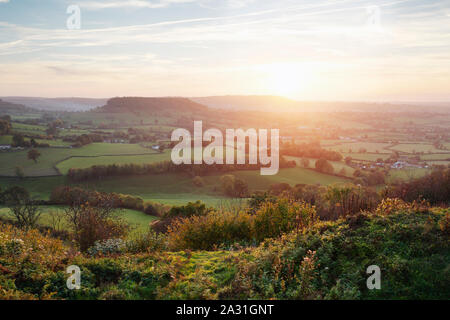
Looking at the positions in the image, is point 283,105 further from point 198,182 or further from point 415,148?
point 198,182

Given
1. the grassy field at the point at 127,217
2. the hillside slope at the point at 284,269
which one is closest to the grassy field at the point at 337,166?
the grassy field at the point at 127,217

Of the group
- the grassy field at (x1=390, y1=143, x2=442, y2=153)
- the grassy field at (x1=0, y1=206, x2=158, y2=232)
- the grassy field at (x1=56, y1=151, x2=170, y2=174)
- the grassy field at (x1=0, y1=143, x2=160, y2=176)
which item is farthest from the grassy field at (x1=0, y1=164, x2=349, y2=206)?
the grassy field at (x1=390, y1=143, x2=442, y2=153)

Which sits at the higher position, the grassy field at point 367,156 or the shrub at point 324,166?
the grassy field at point 367,156

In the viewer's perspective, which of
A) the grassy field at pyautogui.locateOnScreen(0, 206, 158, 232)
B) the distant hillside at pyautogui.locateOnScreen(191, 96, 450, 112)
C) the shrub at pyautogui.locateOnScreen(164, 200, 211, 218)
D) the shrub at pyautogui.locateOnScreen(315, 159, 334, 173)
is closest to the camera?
the shrub at pyautogui.locateOnScreen(164, 200, 211, 218)

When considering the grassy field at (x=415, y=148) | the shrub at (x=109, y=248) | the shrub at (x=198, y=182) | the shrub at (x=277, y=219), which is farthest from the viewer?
the grassy field at (x=415, y=148)

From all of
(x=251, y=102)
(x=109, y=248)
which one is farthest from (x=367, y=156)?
(x=251, y=102)

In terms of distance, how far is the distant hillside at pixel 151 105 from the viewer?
450 ft

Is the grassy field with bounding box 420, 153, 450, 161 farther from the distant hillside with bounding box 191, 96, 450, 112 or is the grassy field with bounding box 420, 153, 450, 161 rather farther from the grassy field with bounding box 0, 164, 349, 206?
the distant hillside with bounding box 191, 96, 450, 112

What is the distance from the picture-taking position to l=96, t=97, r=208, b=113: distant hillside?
137 meters

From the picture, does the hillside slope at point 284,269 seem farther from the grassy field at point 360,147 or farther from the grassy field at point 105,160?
the grassy field at point 360,147

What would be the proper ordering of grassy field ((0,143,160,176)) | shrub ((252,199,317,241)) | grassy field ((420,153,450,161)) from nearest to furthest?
shrub ((252,199,317,241)) < grassy field ((420,153,450,161)) < grassy field ((0,143,160,176))

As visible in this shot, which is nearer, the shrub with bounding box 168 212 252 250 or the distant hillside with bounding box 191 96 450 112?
the shrub with bounding box 168 212 252 250

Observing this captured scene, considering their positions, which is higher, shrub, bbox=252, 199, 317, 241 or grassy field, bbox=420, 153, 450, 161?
shrub, bbox=252, 199, 317, 241

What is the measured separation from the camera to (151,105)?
141125 millimetres
